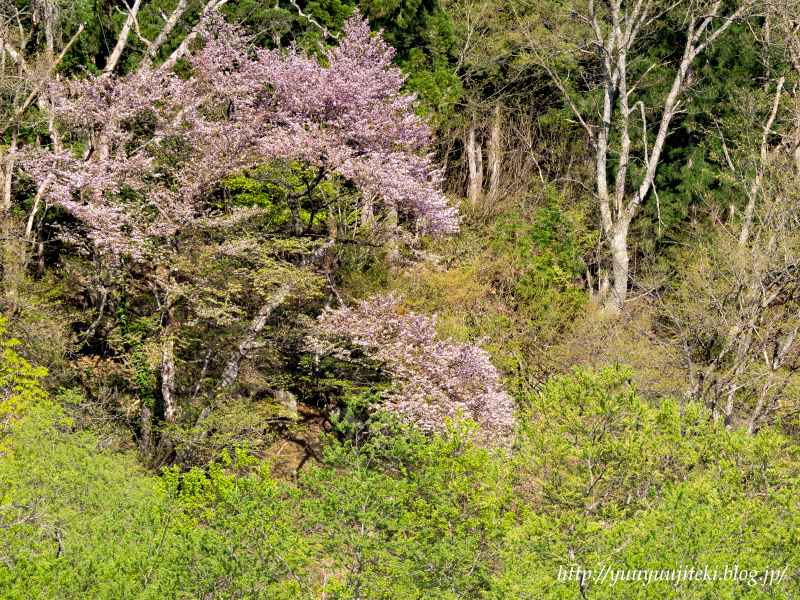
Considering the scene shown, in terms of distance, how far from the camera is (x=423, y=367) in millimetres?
12891

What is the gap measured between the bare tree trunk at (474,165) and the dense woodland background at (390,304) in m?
0.09

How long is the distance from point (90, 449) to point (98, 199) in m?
4.39

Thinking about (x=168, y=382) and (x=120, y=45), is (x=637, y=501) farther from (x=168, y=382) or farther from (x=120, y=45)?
(x=120, y=45)

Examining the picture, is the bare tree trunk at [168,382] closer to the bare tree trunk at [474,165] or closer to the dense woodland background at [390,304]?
the dense woodland background at [390,304]

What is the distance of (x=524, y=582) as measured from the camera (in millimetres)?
6453

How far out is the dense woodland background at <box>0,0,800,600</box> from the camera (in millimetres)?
7293

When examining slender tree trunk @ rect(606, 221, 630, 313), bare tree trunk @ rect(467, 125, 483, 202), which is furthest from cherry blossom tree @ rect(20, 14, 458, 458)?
bare tree trunk @ rect(467, 125, 483, 202)

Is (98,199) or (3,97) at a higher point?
(3,97)

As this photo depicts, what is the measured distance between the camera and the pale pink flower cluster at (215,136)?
12.6 metres

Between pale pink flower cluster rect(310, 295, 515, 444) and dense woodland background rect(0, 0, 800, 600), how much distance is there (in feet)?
0.19

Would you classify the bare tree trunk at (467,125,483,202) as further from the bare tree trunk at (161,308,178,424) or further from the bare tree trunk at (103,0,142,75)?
the bare tree trunk at (161,308,178,424)

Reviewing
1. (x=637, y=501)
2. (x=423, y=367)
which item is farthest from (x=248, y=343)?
(x=637, y=501)

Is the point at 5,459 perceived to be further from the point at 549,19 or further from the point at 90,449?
the point at 549,19

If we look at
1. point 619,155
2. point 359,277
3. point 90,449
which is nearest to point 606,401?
point 90,449
